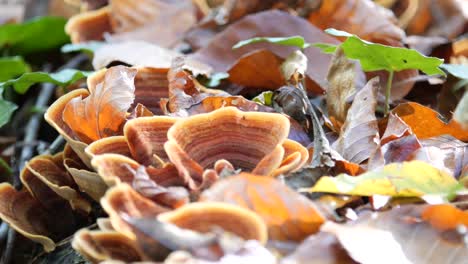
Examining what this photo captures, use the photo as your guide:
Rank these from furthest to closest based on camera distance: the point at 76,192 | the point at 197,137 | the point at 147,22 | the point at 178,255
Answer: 1. the point at 147,22
2. the point at 76,192
3. the point at 197,137
4. the point at 178,255

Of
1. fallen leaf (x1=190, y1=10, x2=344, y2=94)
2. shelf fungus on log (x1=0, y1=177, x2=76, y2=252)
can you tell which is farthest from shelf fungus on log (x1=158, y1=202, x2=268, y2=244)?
fallen leaf (x1=190, y1=10, x2=344, y2=94)

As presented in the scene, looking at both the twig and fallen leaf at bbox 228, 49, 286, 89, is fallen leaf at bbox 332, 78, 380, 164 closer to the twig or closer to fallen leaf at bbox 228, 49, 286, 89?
fallen leaf at bbox 228, 49, 286, 89

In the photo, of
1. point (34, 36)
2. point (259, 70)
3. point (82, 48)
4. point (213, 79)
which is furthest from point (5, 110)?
point (34, 36)

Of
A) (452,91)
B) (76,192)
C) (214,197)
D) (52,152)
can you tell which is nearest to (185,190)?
(214,197)

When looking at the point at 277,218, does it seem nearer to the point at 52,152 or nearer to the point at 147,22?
the point at 52,152

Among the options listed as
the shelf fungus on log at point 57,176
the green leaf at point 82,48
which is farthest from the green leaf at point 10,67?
the shelf fungus on log at point 57,176

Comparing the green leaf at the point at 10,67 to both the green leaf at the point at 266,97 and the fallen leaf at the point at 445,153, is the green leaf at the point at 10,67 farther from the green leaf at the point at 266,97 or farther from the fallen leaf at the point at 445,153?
the fallen leaf at the point at 445,153
